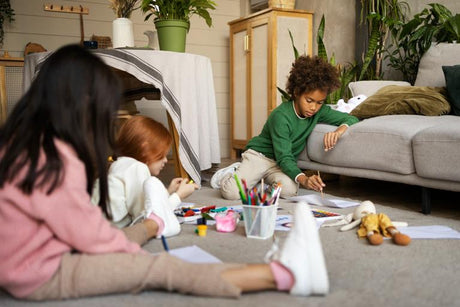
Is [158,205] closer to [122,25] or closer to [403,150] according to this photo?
[403,150]

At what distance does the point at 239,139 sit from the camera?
15.4 ft

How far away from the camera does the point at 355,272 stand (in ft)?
4.29

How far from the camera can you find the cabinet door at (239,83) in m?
4.54

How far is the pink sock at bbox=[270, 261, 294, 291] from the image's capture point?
3.63ft

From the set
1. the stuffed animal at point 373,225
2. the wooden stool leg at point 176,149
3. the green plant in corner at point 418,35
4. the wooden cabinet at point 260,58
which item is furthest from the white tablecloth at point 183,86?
the wooden cabinet at point 260,58

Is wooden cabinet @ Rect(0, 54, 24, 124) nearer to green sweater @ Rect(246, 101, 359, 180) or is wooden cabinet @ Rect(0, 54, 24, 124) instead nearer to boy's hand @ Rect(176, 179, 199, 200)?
green sweater @ Rect(246, 101, 359, 180)

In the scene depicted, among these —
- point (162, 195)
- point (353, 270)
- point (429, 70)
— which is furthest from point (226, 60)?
point (353, 270)

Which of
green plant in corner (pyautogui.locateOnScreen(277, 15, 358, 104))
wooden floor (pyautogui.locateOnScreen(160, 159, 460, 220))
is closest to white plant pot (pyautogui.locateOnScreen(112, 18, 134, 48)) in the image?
wooden floor (pyautogui.locateOnScreen(160, 159, 460, 220))

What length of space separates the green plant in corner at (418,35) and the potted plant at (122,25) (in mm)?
1770

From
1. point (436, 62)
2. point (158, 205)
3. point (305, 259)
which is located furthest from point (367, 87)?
point (305, 259)

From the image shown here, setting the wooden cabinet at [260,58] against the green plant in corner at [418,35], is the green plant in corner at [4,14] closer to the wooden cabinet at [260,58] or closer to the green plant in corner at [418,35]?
the wooden cabinet at [260,58]

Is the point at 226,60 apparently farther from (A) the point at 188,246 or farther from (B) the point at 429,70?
(A) the point at 188,246

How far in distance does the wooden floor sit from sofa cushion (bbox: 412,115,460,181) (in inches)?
8.9

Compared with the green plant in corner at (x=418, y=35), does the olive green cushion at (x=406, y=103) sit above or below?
below
